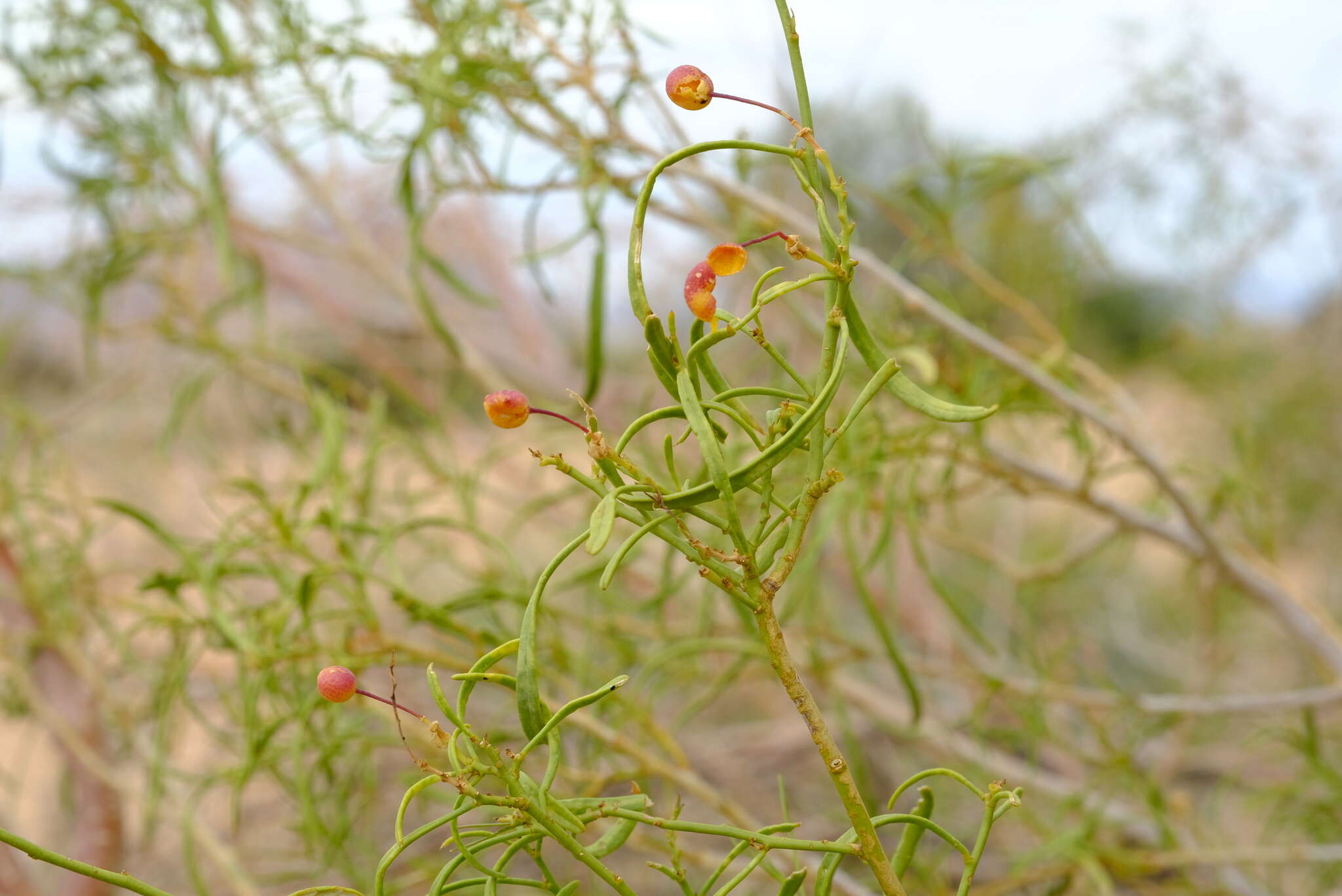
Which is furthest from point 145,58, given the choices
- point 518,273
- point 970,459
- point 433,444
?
point 433,444

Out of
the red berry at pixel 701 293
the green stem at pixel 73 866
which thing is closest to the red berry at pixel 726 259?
the red berry at pixel 701 293

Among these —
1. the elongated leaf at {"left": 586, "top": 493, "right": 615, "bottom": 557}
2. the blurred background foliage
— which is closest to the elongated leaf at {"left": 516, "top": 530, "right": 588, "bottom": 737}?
the elongated leaf at {"left": 586, "top": 493, "right": 615, "bottom": 557}

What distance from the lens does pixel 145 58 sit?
0.45m

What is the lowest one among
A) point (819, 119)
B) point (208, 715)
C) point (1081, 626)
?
point (208, 715)

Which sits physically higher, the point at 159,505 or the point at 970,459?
the point at 159,505

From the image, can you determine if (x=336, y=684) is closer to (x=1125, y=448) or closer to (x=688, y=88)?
(x=688, y=88)

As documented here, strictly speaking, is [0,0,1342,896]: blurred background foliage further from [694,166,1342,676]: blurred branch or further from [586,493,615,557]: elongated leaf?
[586,493,615,557]: elongated leaf

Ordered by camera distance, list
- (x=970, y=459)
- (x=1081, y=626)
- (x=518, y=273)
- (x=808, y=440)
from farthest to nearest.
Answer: (x=1081, y=626), (x=518, y=273), (x=970, y=459), (x=808, y=440)

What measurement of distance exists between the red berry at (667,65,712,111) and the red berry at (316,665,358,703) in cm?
9

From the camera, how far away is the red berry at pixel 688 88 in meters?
0.13

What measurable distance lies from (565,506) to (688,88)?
1.08 metres

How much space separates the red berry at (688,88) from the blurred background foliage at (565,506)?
13cm

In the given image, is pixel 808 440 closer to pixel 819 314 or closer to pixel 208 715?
pixel 819 314

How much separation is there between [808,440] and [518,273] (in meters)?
0.94
